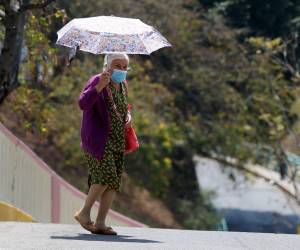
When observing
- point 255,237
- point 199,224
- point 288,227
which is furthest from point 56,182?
point 288,227

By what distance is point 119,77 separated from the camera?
30.1ft

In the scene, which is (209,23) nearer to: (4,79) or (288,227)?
(288,227)

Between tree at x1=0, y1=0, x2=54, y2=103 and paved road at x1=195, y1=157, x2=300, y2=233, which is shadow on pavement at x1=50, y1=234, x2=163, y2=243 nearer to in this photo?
tree at x1=0, y1=0, x2=54, y2=103

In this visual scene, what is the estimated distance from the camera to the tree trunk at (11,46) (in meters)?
13.3

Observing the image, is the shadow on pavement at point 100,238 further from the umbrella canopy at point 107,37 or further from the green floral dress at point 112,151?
the umbrella canopy at point 107,37

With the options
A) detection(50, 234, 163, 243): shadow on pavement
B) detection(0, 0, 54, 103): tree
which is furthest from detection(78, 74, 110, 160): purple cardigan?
detection(0, 0, 54, 103): tree

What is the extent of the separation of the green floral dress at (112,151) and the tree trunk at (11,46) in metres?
4.30

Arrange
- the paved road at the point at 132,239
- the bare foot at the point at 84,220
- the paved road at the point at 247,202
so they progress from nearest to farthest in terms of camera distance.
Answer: the paved road at the point at 132,239 < the bare foot at the point at 84,220 < the paved road at the point at 247,202

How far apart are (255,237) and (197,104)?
20596 millimetres

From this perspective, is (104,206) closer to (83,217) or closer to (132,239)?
(83,217)

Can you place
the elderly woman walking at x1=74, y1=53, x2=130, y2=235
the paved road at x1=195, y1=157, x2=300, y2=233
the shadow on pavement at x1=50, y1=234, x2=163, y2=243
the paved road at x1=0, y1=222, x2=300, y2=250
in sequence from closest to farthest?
1. the paved road at x1=0, y1=222, x2=300, y2=250
2. the shadow on pavement at x1=50, y1=234, x2=163, y2=243
3. the elderly woman walking at x1=74, y1=53, x2=130, y2=235
4. the paved road at x1=195, y1=157, x2=300, y2=233

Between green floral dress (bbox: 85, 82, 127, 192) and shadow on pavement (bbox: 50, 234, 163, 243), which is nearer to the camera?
shadow on pavement (bbox: 50, 234, 163, 243)

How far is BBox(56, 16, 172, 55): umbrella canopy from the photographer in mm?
8953

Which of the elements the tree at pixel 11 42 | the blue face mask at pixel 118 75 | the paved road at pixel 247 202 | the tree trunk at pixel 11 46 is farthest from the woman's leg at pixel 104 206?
the paved road at pixel 247 202
